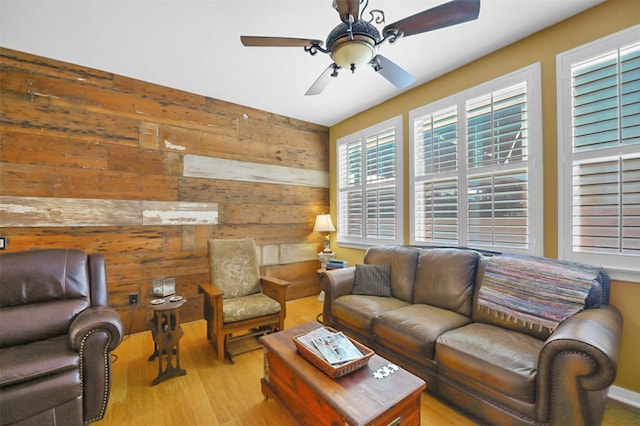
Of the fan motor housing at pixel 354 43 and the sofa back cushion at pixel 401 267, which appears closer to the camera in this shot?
the fan motor housing at pixel 354 43

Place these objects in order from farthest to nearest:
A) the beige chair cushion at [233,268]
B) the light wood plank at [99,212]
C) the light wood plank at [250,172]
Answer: the light wood plank at [250,172]
the beige chair cushion at [233,268]
the light wood plank at [99,212]

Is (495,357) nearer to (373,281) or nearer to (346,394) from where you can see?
(346,394)

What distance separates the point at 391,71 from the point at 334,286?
1997mm

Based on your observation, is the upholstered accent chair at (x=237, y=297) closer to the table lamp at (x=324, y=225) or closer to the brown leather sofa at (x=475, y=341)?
the brown leather sofa at (x=475, y=341)

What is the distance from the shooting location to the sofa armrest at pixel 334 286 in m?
2.69

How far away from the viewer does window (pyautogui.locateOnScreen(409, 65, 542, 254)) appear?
7.38 ft

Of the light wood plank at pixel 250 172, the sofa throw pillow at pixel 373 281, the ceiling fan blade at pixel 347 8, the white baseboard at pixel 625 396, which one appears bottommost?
the white baseboard at pixel 625 396

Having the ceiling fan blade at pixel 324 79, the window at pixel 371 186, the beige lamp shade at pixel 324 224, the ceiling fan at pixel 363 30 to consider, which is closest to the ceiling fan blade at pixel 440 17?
the ceiling fan at pixel 363 30

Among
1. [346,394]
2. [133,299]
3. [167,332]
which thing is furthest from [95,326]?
[346,394]

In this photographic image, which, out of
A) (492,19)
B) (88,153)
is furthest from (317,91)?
(88,153)

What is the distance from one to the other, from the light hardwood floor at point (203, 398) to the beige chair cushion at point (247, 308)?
1.28ft

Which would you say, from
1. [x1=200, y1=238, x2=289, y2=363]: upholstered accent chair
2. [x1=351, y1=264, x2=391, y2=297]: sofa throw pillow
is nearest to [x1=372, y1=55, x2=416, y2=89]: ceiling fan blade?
[x1=351, y1=264, x2=391, y2=297]: sofa throw pillow

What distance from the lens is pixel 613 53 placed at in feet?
6.10

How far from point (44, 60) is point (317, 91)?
2.68 m
